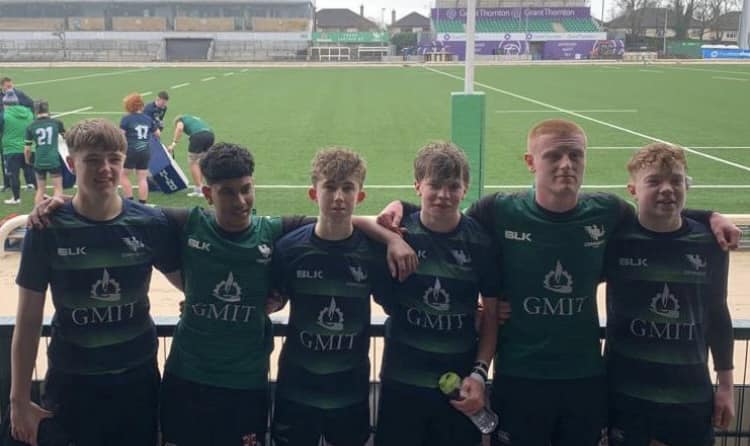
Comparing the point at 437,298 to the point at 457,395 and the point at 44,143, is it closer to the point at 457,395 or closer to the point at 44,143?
the point at 457,395

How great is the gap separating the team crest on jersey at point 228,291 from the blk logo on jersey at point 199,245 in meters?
0.15

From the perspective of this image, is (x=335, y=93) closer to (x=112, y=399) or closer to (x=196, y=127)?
(x=196, y=127)

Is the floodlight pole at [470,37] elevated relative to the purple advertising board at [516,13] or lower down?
lower down

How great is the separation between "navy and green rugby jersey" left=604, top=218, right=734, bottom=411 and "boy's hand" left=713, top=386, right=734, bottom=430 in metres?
0.05

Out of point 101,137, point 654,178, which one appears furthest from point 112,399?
point 654,178

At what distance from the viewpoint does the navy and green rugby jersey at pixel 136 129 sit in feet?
38.2

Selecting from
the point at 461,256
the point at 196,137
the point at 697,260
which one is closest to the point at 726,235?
the point at 697,260

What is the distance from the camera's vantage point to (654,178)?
3162 millimetres

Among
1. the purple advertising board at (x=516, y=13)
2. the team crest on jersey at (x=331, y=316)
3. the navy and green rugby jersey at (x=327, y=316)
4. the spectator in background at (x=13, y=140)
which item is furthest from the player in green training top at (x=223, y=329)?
the purple advertising board at (x=516, y=13)

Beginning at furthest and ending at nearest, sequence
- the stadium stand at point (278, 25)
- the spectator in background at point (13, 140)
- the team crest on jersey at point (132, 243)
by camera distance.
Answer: the stadium stand at point (278, 25), the spectator in background at point (13, 140), the team crest on jersey at point (132, 243)

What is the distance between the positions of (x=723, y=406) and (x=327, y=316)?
63.2 inches

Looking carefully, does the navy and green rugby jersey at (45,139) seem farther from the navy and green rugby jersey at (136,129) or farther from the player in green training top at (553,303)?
the player in green training top at (553,303)

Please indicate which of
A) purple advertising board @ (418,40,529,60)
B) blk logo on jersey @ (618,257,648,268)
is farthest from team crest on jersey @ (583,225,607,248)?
purple advertising board @ (418,40,529,60)

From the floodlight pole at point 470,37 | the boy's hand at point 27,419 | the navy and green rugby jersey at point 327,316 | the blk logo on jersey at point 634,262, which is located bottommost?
the boy's hand at point 27,419
